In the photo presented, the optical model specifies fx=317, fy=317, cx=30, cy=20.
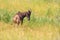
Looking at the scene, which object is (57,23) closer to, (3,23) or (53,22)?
(53,22)

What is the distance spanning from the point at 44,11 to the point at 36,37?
6.74 meters

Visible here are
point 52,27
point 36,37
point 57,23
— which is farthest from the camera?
point 57,23

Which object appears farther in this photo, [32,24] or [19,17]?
[32,24]

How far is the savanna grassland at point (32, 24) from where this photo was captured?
9544 millimetres

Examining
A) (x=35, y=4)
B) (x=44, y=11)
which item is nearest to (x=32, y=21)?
(x=44, y=11)

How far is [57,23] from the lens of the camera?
12.7m

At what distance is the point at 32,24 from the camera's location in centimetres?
1192

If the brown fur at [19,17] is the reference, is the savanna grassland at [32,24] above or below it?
below

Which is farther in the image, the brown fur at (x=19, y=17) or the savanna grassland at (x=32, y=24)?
the brown fur at (x=19, y=17)

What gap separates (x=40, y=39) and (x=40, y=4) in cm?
892

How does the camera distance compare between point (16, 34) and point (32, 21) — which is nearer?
point (16, 34)

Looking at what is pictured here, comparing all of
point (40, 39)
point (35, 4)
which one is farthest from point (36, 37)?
point (35, 4)

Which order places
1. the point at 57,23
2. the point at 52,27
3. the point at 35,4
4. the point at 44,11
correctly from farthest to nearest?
the point at 35,4
the point at 44,11
the point at 57,23
the point at 52,27

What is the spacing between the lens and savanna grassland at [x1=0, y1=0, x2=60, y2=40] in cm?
954
